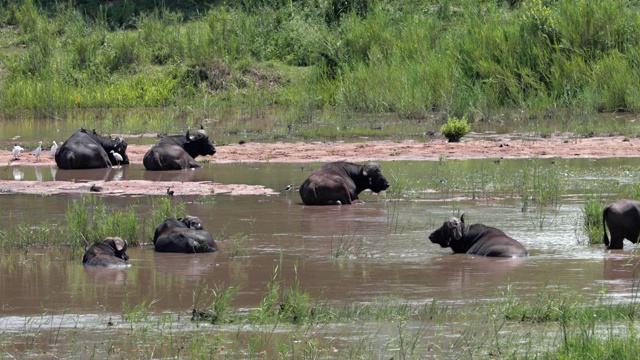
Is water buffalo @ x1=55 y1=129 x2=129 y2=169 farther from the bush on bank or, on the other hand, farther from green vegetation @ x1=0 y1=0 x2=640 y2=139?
the bush on bank

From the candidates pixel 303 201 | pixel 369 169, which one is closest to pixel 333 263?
pixel 303 201

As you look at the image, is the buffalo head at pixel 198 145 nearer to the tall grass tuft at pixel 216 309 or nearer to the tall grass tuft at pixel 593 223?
the tall grass tuft at pixel 593 223

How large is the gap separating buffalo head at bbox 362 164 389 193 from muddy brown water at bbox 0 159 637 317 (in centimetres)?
41

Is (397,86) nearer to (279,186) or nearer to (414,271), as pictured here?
(279,186)

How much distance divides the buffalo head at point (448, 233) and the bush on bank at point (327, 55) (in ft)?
45.2

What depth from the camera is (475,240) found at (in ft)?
37.0

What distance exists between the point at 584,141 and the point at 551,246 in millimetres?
9867

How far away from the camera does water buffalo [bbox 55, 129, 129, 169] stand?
19.0m

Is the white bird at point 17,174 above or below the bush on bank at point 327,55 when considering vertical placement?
below

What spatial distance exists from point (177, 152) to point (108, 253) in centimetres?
832

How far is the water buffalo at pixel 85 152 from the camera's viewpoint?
19.0 m

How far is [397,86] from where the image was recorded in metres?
26.6

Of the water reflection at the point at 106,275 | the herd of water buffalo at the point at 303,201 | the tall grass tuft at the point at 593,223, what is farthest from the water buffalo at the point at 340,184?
the water reflection at the point at 106,275

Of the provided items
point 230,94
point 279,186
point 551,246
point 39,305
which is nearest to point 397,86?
point 230,94
